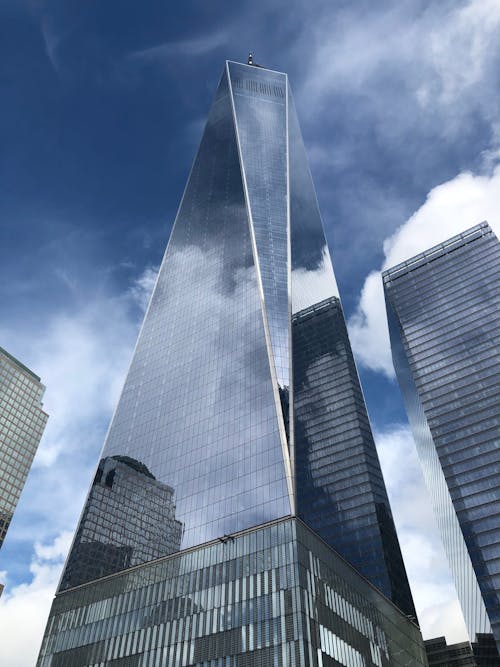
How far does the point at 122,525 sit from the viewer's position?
95375 millimetres

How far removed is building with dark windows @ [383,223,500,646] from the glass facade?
49.9 m

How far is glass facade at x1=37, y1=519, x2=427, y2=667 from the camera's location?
65625 millimetres

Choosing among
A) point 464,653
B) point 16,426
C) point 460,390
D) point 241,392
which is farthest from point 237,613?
point 16,426

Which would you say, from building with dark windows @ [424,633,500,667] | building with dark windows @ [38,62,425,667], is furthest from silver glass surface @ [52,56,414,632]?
building with dark windows @ [424,633,500,667]

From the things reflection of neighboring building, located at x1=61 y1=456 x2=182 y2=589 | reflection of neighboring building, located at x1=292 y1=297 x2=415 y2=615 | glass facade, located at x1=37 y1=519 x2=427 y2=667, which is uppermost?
reflection of neighboring building, located at x1=292 y1=297 x2=415 y2=615

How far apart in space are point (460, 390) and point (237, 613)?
104 m

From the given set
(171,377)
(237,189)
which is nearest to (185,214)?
(237,189)

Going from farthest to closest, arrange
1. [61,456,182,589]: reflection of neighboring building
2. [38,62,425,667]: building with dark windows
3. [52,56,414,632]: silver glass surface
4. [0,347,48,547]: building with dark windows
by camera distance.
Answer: [0,347,48,547]: building with dark windows < [52,56,414,632]: silver glass surface < [61,456,182,589]: reflection of neighboring building < [38,62,425,667]: building with dark windows

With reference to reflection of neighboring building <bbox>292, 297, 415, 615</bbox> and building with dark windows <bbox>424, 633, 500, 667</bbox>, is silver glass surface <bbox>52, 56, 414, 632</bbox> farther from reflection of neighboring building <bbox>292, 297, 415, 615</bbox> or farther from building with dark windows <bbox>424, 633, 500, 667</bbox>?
building with dark windows <bbox>424, 633, 500, 667</bbox>

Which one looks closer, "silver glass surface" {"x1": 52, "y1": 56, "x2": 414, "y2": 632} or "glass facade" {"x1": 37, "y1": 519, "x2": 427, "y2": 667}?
"glass facade" {"x1": 37, "y1": 519, "x2": 427, "y2": 667}

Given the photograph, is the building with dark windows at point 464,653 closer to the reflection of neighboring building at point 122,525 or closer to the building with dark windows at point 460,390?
the building with dark windows at point 460,390

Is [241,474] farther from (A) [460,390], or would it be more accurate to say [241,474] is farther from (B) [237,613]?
(A) [460,390]

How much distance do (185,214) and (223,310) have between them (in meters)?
55.7

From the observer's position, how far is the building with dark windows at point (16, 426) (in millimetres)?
168500
